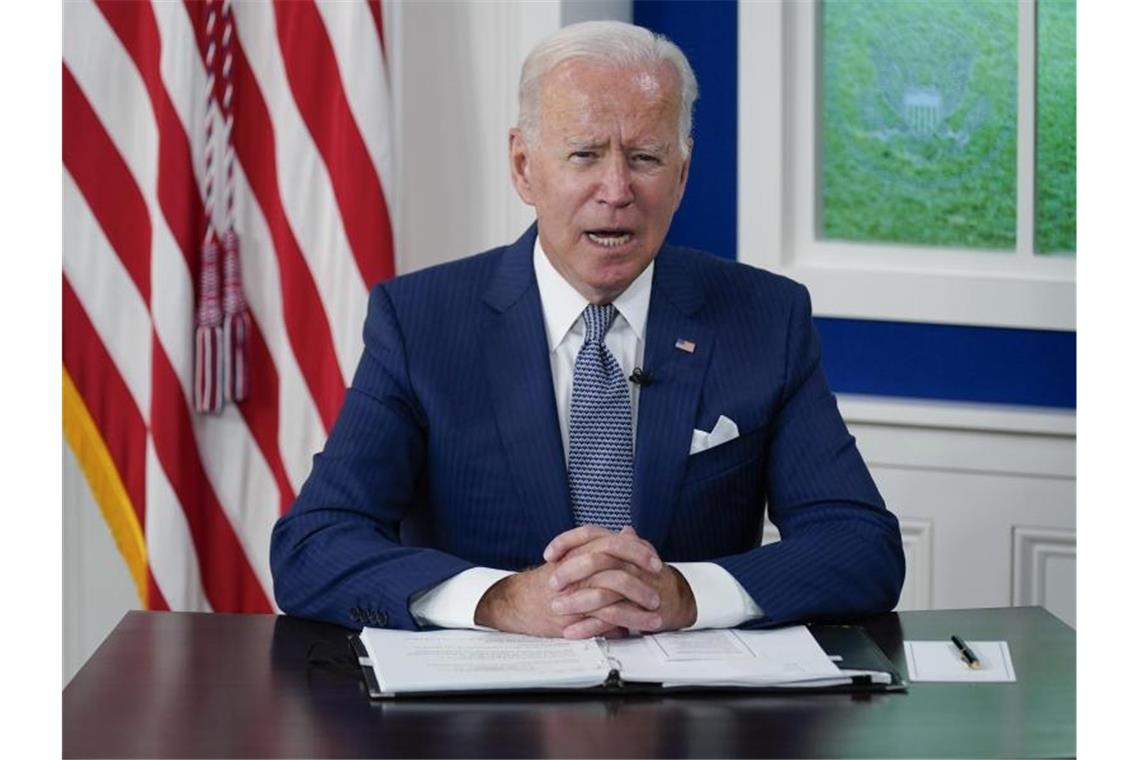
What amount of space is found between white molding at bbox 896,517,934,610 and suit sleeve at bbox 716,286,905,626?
1.40 meters

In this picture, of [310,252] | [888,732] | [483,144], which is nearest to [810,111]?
[483,144]

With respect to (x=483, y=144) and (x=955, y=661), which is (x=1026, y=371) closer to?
(x=483, y=144)

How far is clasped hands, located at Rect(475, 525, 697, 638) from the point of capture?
218 cm

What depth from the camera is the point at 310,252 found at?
3912mm

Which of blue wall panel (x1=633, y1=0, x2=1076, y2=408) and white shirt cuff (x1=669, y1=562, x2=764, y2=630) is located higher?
blue wall panel (x1=633, y1=0, x2=1076, y2=408)

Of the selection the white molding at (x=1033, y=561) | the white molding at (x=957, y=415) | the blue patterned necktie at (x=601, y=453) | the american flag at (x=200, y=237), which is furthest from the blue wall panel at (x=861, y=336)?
the blue patterned necktie at (x=601, y=453)

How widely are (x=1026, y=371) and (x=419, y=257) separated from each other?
1.44 meters

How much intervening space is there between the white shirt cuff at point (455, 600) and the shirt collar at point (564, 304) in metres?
0.57

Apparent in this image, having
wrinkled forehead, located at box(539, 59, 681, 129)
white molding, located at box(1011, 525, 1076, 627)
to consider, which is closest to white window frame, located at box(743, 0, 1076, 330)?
white molding, located at box(1011, 525, 1076, 627)

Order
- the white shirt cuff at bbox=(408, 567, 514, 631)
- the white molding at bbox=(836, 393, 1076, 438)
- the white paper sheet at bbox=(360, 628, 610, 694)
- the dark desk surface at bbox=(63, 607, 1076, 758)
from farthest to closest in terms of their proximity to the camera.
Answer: the white molding at bbox=(836, 393, 1076, 438) < the white shirt cuff at bbox=(408, 567, 514, 631) < the white paper sheet at bbox=(360, 628, 610, 694) < the dark desk surface at bbox=(63, 607, 1076, 758)

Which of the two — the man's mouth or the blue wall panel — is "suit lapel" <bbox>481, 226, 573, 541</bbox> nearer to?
the man's mouth

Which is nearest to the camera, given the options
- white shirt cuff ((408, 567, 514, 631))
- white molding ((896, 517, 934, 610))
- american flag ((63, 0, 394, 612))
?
white shirt cuff ((408, 567, 514, 631))

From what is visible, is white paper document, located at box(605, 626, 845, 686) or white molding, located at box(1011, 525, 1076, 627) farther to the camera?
white molding, located at box(1011, 525, 1076, 627)

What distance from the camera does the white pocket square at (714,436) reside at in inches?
106
